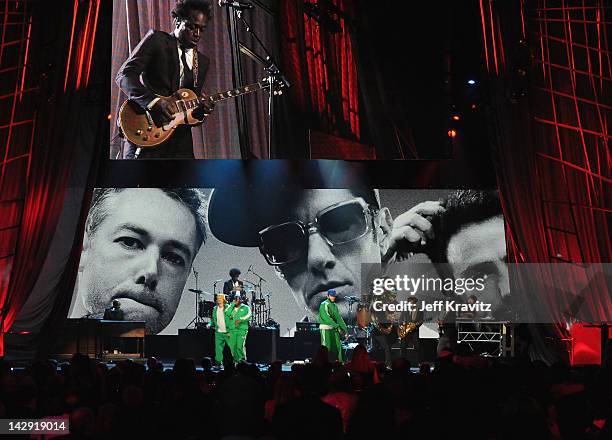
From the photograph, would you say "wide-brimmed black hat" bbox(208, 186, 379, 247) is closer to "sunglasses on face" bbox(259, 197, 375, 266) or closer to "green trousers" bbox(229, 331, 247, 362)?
"sunglasses on face" bbox(259, 197, 375, 266)

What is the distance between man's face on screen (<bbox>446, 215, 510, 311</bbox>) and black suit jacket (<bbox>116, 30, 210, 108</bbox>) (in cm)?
475

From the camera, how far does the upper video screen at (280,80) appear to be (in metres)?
12.5

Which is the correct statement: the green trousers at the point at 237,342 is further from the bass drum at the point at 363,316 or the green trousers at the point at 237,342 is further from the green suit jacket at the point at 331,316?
the bass drum at the point at 363,316

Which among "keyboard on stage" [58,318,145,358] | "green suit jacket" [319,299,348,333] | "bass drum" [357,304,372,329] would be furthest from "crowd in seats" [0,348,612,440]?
"bass drum" [357,304,372,329]

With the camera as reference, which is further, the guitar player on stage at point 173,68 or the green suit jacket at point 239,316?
the green suit jacket at point 239,316

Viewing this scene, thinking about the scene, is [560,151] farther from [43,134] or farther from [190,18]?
[43,134]

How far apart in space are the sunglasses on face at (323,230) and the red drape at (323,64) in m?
1.77

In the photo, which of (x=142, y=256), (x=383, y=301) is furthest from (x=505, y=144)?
(x=142, y=256)

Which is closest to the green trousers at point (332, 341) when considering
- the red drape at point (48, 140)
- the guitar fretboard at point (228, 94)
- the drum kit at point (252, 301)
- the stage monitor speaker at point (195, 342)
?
the drum kit at point (252, 301)

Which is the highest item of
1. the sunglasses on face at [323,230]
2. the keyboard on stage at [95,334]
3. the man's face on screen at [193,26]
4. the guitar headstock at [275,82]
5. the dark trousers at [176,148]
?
the man's face on screen at [193,26]

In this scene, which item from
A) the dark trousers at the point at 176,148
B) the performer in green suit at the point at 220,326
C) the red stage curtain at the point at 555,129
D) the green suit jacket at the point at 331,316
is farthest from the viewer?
Answer: the performer in green suit at the point at 220,326

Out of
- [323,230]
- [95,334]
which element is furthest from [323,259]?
[95,334]

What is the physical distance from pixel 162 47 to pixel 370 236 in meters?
4.37

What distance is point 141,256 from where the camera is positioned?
1393 centimetres
